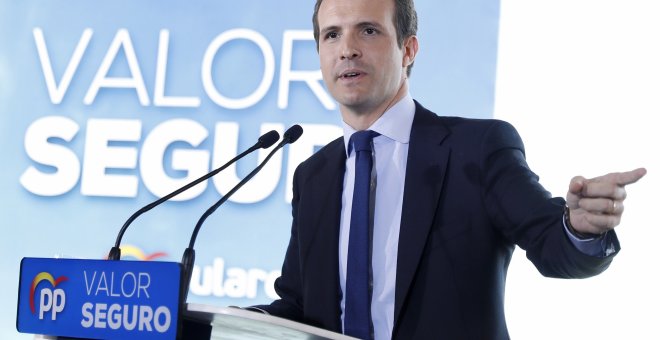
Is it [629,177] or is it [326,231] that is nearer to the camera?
[629,177]

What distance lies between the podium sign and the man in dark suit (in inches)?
24.5

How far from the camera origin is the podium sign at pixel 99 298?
1425 millimetres

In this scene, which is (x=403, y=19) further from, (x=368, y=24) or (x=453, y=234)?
(x=453, y=234)

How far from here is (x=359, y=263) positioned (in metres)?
1.97

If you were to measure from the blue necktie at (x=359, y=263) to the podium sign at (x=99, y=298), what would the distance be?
0.62 metres

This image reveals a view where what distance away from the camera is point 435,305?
1.89 metres

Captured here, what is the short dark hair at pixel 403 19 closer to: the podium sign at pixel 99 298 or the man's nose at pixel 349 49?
the man's nose at pixel 349 49

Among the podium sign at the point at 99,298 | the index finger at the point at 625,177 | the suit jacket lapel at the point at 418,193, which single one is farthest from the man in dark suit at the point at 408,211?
the podium sign at the point at 99,298

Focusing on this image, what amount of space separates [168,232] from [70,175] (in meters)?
0.59

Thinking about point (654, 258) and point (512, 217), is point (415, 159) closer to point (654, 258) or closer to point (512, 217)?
point (512, 217)

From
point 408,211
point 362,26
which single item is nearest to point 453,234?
point 408,211

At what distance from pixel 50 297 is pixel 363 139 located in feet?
2.92

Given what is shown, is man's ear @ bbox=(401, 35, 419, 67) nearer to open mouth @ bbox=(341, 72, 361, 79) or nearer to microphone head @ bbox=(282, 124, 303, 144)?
open mouth @ bbox=(341, 72, 361, 79)

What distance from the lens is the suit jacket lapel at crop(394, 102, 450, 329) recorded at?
1.89 meters
